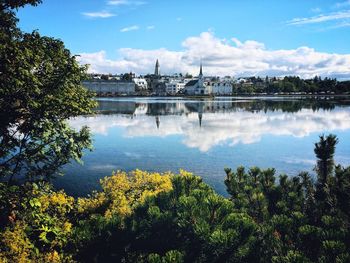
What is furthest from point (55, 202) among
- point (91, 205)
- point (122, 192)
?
point (122, 192)

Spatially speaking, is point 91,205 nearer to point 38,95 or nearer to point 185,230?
point 38,95

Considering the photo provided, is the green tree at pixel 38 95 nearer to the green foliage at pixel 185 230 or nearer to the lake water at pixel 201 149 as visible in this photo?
the green foliage at pixel 185 230

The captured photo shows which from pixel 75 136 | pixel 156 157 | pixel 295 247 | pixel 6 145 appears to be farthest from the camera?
pixel 156 157

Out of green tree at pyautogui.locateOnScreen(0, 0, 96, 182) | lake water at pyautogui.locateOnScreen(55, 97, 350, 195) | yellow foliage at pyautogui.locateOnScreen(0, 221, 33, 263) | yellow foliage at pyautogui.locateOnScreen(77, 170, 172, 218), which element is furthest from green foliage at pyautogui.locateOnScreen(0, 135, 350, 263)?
lake water at pyautogui.locateOnScreen(55, 97, 350, 195)

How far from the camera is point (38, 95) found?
16.2 m

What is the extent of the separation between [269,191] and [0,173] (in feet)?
40.8

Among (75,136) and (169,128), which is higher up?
(75,136)

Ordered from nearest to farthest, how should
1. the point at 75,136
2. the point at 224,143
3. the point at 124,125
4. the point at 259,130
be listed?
A: 1. the point at 75,136
2. the point at 224,143
3. the point at 259,130
4. the point at 124,125

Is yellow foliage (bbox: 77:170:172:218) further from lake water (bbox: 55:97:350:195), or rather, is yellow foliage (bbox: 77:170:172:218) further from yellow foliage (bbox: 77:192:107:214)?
lake water (bbox: 55:97:350:195)

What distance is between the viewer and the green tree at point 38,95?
47.6 ft

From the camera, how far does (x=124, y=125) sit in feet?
250

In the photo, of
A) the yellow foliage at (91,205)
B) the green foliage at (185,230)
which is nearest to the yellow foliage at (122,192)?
the yellow foliage at (91,205)

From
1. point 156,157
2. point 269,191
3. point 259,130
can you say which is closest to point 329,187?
point 269,191

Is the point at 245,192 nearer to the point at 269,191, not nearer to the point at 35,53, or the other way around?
the point at 269,191
